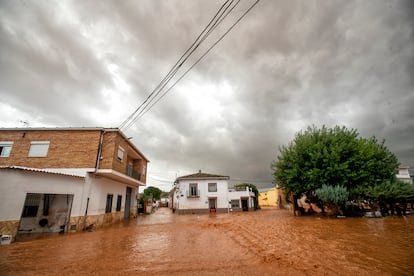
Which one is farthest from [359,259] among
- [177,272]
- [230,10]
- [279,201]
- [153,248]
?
[279,201]

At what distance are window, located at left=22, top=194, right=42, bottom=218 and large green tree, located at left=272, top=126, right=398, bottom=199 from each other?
1909 cm

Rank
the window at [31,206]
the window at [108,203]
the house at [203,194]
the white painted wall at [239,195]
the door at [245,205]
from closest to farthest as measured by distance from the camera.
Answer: the window at [31,206], the window at [108,203], the house at [203,194], the door at [245,205], the white painted wall at [239,195]

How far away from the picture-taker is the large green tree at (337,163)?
1433 centimetres

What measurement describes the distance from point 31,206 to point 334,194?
21195 mm

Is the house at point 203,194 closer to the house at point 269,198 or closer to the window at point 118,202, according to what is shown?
the window at point 118,202

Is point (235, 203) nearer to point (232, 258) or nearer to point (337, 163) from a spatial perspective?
point (337, 163)

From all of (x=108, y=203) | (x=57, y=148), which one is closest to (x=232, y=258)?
(x=108, y=203)

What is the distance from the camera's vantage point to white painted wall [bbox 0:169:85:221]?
8.59 meters

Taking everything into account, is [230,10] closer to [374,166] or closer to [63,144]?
[63,144]

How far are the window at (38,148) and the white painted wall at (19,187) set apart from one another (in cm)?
395

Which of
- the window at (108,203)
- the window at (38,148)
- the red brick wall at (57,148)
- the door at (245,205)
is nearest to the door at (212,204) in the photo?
the door at (245,205)

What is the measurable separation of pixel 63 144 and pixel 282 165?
59.7ft

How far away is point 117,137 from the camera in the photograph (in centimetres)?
1452

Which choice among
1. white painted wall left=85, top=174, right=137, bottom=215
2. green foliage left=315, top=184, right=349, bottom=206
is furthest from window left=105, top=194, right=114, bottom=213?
green foliage left=315, top=184, right=349, bottom=206
